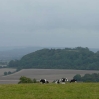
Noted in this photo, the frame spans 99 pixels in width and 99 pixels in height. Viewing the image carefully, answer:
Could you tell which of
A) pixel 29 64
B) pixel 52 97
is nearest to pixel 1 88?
pixel 52 97

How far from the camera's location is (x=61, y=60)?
126 meters

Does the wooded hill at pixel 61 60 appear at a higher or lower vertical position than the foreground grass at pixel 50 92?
higher

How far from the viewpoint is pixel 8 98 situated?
1769 centimetres

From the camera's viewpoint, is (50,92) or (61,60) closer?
(50,92)

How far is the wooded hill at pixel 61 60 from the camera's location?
4648 inches

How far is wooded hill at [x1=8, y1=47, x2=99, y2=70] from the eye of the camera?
387 ft

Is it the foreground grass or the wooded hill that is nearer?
the foreground grass

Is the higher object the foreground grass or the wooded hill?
the wooded hill

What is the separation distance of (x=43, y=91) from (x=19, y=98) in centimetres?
231

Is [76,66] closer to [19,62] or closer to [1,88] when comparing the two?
[19,62]

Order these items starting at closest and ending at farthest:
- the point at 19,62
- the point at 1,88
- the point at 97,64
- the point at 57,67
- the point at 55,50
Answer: the point at 1,88 → the point at 97,64 → the point at 57,67 → the point at 19,62 → the point at 55,50

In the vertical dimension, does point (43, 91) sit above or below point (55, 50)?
below

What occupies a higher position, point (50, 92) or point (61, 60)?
point (61, 60)

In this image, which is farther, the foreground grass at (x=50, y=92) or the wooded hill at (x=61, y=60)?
the wooded hill at (x=61, y=60)
